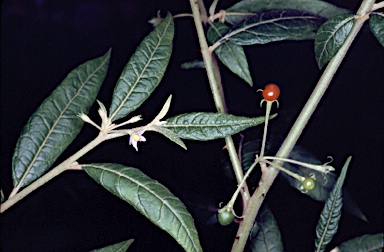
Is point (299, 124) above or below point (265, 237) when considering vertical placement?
above

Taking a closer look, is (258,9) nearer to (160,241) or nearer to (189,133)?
(189,133)

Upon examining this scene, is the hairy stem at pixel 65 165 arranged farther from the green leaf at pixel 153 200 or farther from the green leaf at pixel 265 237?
the green leaf at pixel 265 237

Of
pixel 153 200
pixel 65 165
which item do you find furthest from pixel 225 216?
pixel 65 165

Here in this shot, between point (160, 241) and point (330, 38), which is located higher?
point (330, 38)

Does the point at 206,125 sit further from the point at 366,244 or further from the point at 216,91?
the point at 366,244

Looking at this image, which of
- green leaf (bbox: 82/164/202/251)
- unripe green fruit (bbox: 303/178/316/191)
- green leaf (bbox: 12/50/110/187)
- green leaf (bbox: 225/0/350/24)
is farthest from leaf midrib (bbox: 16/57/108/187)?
unripe green fruit (bbox: 303/178/316/191)

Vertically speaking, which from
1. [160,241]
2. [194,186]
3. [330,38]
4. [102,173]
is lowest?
[160,241]

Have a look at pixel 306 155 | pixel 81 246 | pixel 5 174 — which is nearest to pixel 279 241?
pixel 306 155
